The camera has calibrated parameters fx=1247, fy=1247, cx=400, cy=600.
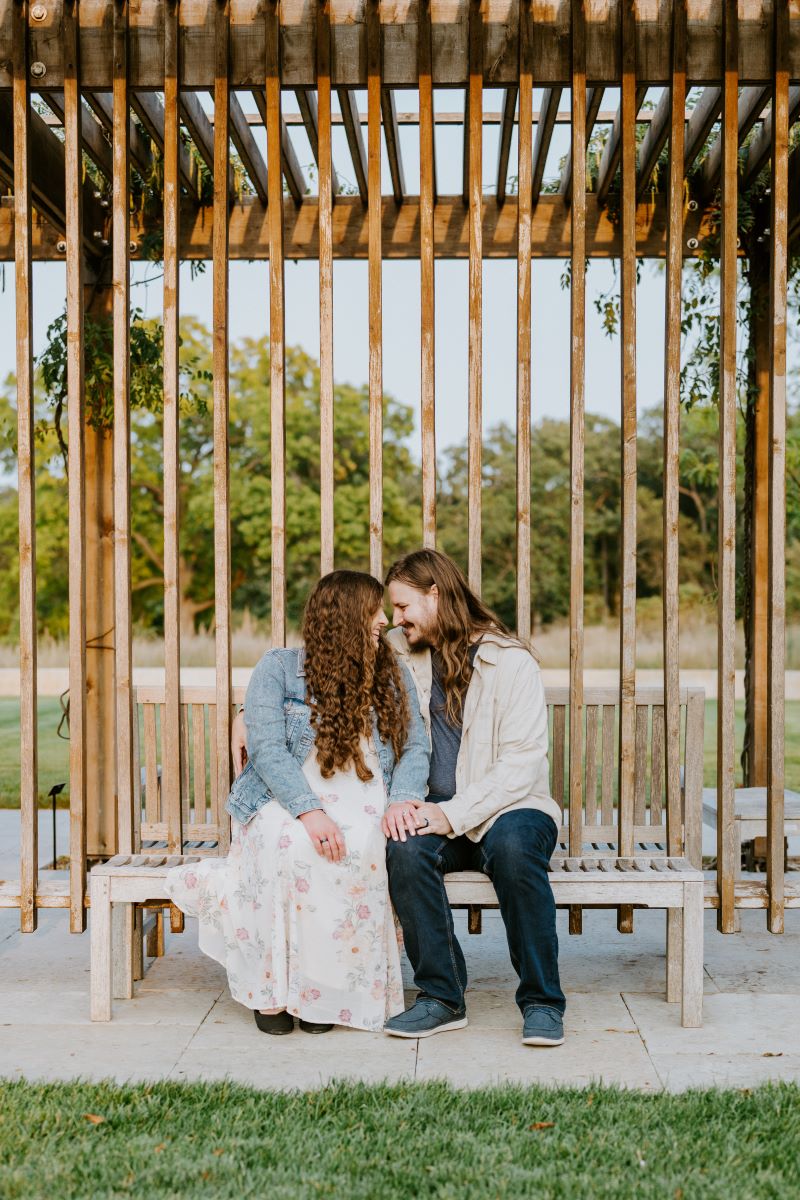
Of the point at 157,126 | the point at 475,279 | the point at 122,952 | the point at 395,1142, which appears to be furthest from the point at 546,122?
the point at 395,1142

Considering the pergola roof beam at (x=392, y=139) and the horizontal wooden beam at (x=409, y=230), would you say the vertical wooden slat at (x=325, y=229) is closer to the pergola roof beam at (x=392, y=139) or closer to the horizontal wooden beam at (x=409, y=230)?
the pergola roof beam at (x=392, y=139)

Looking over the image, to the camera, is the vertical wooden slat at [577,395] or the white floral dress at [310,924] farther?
the vertical wooden slat at [577,395]

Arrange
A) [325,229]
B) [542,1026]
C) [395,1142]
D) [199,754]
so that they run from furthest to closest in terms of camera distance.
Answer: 1. [199,754]
2. [325,229]
3. [542,1026]
4. [395,1142]

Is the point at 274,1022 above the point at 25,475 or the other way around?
the other way around

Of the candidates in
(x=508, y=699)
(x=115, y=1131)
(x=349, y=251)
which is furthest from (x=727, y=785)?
(x=349, y=251)

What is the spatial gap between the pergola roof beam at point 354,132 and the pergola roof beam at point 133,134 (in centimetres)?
95

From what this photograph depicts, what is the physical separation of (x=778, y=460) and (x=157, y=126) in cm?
285

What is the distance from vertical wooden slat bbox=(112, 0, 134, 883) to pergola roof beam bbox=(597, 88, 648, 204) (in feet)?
6.65

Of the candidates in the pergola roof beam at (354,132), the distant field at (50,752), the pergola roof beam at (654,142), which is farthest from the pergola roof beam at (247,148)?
the distant field at (50,752)

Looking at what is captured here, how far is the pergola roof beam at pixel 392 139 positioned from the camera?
483 centimetres

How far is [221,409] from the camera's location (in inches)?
165

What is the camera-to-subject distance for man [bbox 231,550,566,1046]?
3.70m

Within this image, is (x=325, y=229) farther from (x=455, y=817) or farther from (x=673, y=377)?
(x=455, y=817)

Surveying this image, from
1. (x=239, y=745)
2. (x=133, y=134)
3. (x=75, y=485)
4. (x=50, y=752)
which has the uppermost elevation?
(x=133, y=134)
